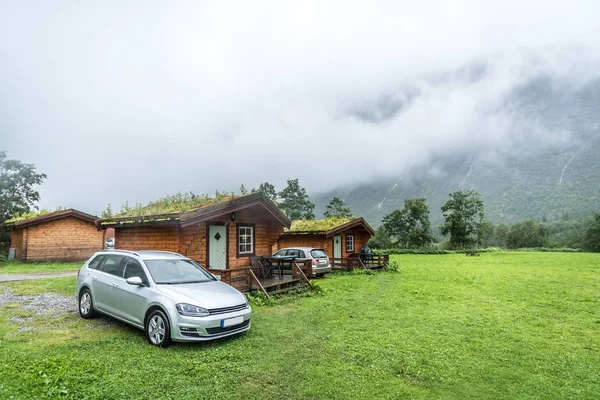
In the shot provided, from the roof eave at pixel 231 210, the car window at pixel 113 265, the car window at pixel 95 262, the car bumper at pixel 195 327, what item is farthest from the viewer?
the roof eave at pixel 231 210

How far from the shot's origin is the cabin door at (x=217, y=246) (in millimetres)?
12750

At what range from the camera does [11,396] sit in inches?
170

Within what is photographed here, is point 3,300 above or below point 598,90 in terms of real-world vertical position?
below

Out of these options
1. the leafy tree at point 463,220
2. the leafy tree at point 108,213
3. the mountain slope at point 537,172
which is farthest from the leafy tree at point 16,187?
the mountain slope at point 537,172

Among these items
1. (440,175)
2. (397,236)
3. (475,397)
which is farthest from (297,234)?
(440,175)

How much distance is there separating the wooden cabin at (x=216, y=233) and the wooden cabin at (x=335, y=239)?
777cm

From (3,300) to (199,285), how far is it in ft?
25.8

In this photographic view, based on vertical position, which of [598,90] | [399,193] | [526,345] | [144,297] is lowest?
[526,345]

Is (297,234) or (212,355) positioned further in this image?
(297,234)

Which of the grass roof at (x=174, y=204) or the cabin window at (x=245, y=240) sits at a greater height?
the grass roof at (x=174, y=204)

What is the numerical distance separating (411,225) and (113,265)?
60.9 m

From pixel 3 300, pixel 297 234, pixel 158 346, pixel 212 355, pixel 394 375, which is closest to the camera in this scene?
pixel 394 375

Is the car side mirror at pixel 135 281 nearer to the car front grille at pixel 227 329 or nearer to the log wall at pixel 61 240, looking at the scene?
the car front grille at pixel 227 329

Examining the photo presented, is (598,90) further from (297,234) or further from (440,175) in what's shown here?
(297,234)
